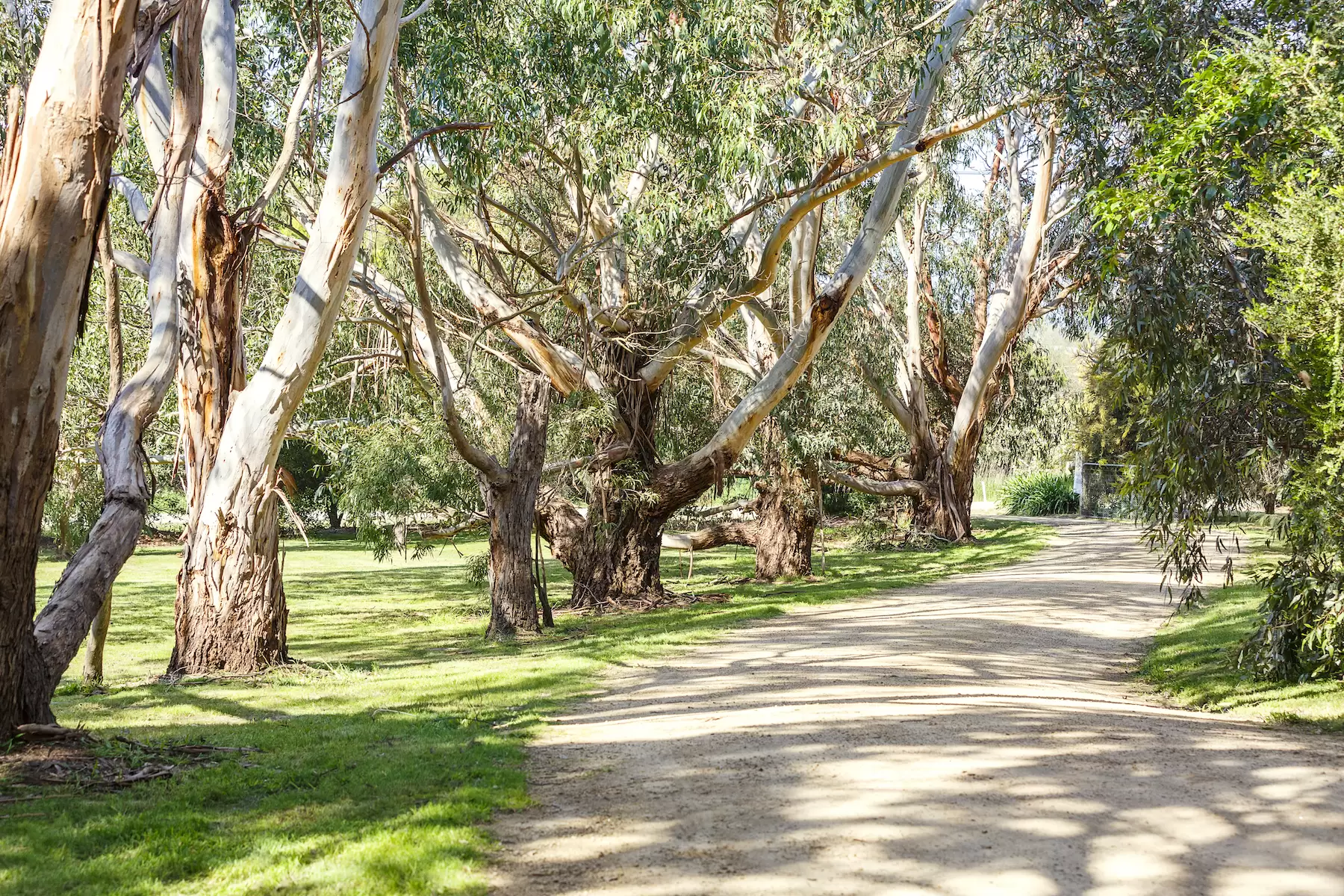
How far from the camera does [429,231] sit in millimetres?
13734

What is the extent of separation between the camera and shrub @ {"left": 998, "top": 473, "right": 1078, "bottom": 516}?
34531 millimetres

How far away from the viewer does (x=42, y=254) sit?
5531 millimetres

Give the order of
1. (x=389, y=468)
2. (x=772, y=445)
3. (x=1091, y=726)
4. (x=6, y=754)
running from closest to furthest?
1. (x=6, y=754)
2. (x=1091, y=726)
3. (x=389, y=468)
4. (x=772, y=445)

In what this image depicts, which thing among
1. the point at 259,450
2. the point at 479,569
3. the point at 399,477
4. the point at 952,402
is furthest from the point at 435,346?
the point at 952,402

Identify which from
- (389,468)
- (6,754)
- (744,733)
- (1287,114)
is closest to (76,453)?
(389,468)

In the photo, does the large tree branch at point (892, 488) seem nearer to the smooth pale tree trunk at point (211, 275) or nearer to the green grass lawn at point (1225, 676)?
the green grass lawn at point (1225, 676)

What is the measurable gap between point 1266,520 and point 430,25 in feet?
31.0

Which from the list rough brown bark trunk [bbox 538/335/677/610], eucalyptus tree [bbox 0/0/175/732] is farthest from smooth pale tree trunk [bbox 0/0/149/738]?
rough brown bark trunk [bbox 538/335/677/610]

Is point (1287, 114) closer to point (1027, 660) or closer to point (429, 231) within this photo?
point (1027, 660)

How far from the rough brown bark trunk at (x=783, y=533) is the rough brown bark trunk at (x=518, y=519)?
232 inches

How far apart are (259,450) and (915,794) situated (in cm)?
Answer: 629

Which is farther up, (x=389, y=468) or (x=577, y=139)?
(x=577, y=139)

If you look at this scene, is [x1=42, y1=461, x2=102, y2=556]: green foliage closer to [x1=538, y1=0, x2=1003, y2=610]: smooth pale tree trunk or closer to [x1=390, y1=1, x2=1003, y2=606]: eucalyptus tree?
[x1=390, y1=1, x2=1003, y2=606]: eucalyptus tree

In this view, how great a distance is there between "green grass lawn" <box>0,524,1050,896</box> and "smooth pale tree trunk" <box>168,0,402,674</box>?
1.50 ft
